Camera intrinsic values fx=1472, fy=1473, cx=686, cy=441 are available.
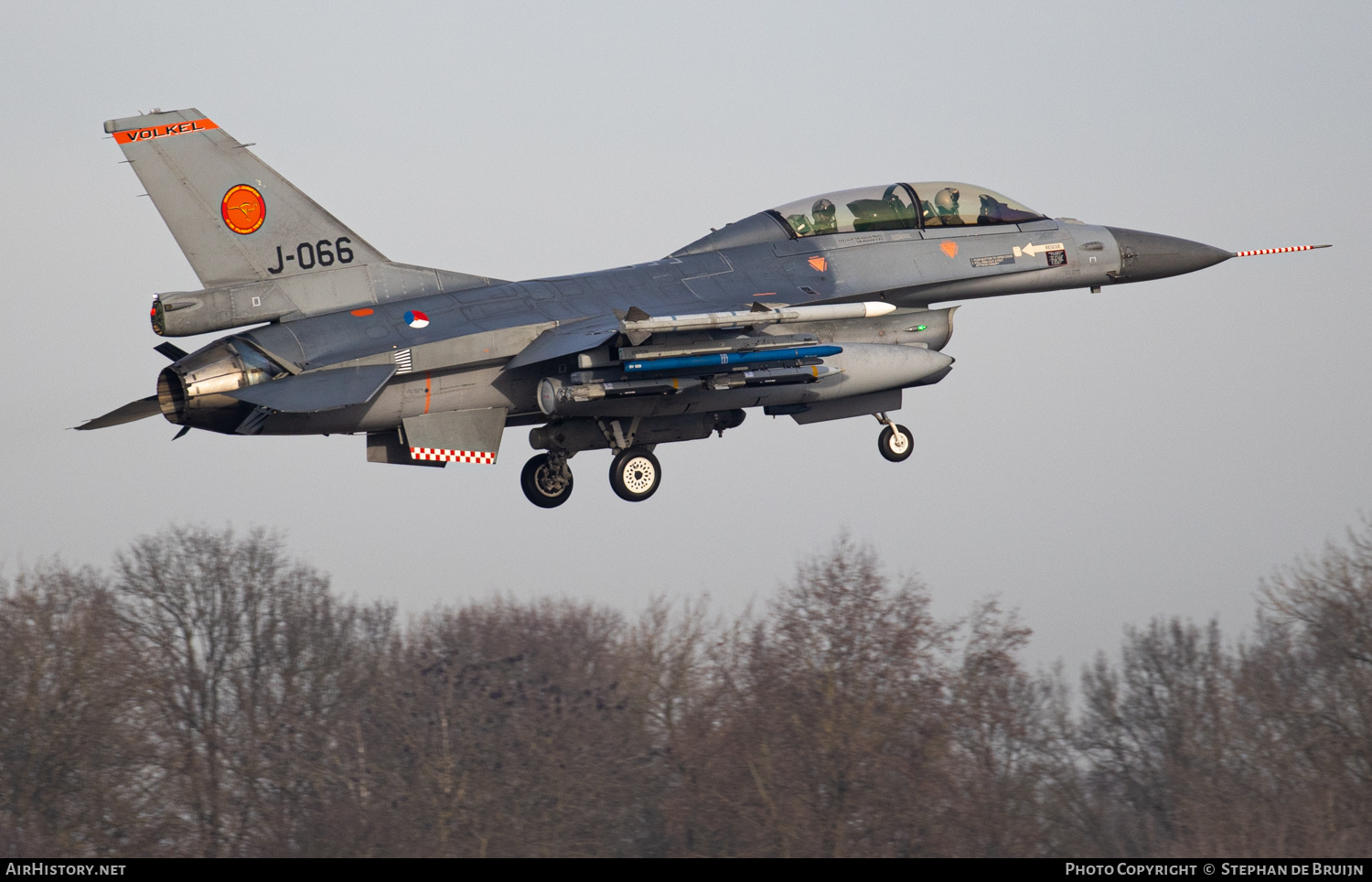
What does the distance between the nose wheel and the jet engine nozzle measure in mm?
8076

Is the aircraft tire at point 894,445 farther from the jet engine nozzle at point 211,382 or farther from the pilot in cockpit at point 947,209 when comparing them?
the jet engine nozzle at point 211,382

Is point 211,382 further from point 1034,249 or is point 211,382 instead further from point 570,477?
point 1034,249

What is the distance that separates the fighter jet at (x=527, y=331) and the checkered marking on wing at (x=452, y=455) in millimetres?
23

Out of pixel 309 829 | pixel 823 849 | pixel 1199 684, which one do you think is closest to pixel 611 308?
pixel 823 849

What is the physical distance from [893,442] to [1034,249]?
3.39 meters

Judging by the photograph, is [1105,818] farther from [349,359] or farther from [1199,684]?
[349,359]

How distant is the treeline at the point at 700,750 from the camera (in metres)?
28.8

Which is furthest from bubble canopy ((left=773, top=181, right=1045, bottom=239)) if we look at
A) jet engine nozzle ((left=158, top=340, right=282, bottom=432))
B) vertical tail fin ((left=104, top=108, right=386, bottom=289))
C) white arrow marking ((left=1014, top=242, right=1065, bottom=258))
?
jet engine nozzle ((left=158, top=340, right=282, bottom=432))

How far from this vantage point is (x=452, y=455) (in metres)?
17.0

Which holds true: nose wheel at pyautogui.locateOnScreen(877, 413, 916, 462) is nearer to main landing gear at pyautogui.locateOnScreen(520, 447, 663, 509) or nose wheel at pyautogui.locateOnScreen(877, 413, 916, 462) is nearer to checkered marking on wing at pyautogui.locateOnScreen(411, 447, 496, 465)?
main landing gear at pyautogui.locateOnScreen(520, 447, 663, 509)

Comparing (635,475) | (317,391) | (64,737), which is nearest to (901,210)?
(635,475)

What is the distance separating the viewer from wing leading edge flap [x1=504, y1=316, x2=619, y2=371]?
16609 mm

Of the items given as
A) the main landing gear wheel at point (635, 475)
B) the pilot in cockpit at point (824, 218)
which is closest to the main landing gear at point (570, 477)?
the main landing gear wheel at point (635, 475)

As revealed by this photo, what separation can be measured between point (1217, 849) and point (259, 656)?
23.8 metres
